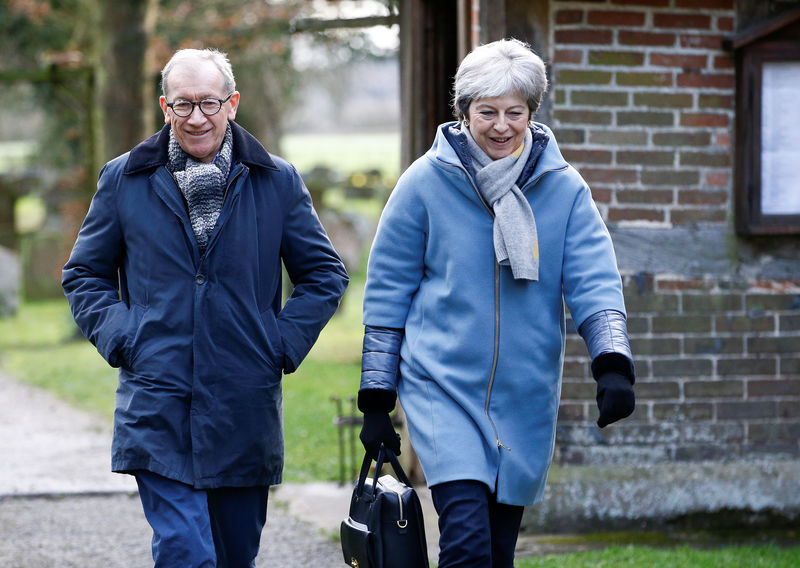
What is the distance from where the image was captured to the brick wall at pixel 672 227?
220 inches

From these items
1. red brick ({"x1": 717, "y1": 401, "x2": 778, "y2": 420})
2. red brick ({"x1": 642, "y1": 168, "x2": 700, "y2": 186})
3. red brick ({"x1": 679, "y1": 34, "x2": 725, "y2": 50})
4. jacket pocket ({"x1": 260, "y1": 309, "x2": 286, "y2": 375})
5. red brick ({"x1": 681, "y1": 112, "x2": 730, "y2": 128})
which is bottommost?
red brick ({"x1": 717, "y1": 401, "x2": 778, "y2": 420})

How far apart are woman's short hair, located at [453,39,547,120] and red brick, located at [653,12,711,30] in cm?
219

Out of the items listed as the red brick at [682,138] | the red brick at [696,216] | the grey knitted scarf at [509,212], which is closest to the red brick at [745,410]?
the red brick at [696,216]

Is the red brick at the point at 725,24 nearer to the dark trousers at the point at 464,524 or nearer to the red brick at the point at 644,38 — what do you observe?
the red brick at the point at 644,38

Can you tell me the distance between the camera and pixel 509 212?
3.52m

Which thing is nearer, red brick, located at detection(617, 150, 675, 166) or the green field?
red brick, located at detection(617, 150, 675, 166)

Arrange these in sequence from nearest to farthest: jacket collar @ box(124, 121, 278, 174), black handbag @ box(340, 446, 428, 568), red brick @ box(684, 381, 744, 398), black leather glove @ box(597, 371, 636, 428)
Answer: black leather glove @ box(597, 371, 636, 428) → black handbag @ box(340, 446, 428, 568) → jacket collar @ box(124, 121, 278, 174) → red brick @ box(684, 381, 744, 398)

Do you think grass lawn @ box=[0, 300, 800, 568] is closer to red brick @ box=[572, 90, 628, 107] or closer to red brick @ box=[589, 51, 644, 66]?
red brick @ box=[572, 90, 628, 107]

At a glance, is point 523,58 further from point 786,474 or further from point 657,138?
point 786,474

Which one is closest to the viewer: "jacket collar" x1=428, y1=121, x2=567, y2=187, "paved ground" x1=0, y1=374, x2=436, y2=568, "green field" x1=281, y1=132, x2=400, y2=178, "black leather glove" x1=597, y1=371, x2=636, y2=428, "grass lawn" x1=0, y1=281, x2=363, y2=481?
"black leather glove" x1=597, y1=371, x2=636, y2=428

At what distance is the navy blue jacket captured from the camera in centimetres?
365

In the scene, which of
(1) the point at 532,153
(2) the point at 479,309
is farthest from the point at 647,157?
(2) the point at 479,309

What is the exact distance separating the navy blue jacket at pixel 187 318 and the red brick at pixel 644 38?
2367 mm

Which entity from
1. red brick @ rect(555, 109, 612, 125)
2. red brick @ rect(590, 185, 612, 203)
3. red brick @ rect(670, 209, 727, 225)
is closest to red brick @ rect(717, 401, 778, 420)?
red brick @ rect(670, 209, 727, 225)
